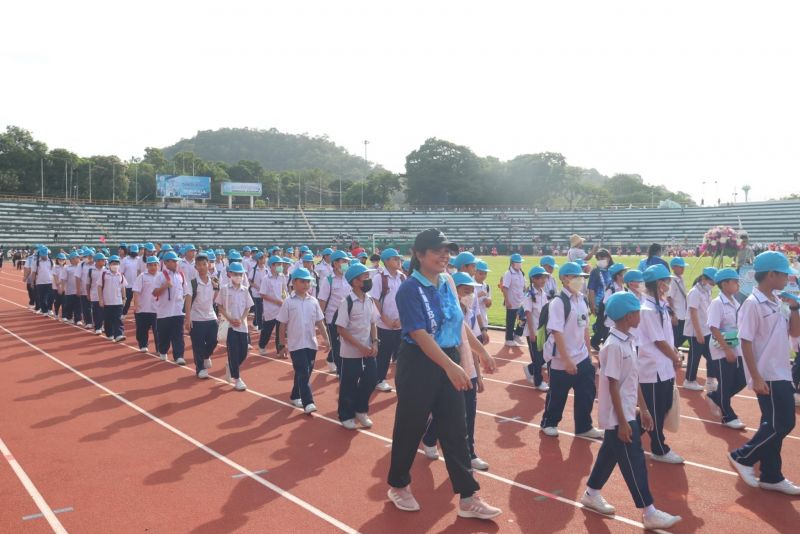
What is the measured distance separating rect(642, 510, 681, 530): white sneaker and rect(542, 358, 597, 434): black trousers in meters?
2.10

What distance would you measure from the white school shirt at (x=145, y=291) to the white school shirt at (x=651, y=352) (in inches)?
365

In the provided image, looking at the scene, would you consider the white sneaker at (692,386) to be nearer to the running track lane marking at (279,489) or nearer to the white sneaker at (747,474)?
the white sneaker at (747,474)

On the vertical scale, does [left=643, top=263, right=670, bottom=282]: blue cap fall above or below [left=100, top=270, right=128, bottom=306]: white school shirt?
above

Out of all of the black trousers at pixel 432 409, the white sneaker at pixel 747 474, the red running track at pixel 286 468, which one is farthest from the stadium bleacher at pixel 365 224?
the black trousers at pixel 432 409

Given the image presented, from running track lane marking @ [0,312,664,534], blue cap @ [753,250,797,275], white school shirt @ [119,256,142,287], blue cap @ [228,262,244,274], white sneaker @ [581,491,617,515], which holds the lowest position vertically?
running track lane marking @ [0,312,664,534]

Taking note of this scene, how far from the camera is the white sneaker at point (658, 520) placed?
4.50m

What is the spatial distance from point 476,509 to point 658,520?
135 cm

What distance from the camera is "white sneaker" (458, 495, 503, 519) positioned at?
4688 mm

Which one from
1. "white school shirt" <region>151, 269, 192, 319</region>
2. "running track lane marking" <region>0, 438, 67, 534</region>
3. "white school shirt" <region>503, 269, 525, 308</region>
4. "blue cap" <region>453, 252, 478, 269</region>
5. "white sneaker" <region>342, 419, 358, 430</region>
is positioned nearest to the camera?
"running track lane marking" <region>0, 438, 67, 534</region>

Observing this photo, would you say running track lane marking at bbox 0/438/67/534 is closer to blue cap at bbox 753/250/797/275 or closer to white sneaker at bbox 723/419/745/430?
blue cap at bbox 753/250/797/275

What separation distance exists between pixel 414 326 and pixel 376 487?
1871 mm

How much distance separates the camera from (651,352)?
5914mm

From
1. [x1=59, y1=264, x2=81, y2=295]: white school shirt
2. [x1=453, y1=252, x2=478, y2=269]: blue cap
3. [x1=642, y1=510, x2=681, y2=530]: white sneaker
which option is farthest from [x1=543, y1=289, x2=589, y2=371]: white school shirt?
[x1=59, y1=264, x2=81, y2=295]: white school shirt

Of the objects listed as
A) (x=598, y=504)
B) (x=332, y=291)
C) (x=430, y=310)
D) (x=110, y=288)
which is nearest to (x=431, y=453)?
(x=598, y=504)
